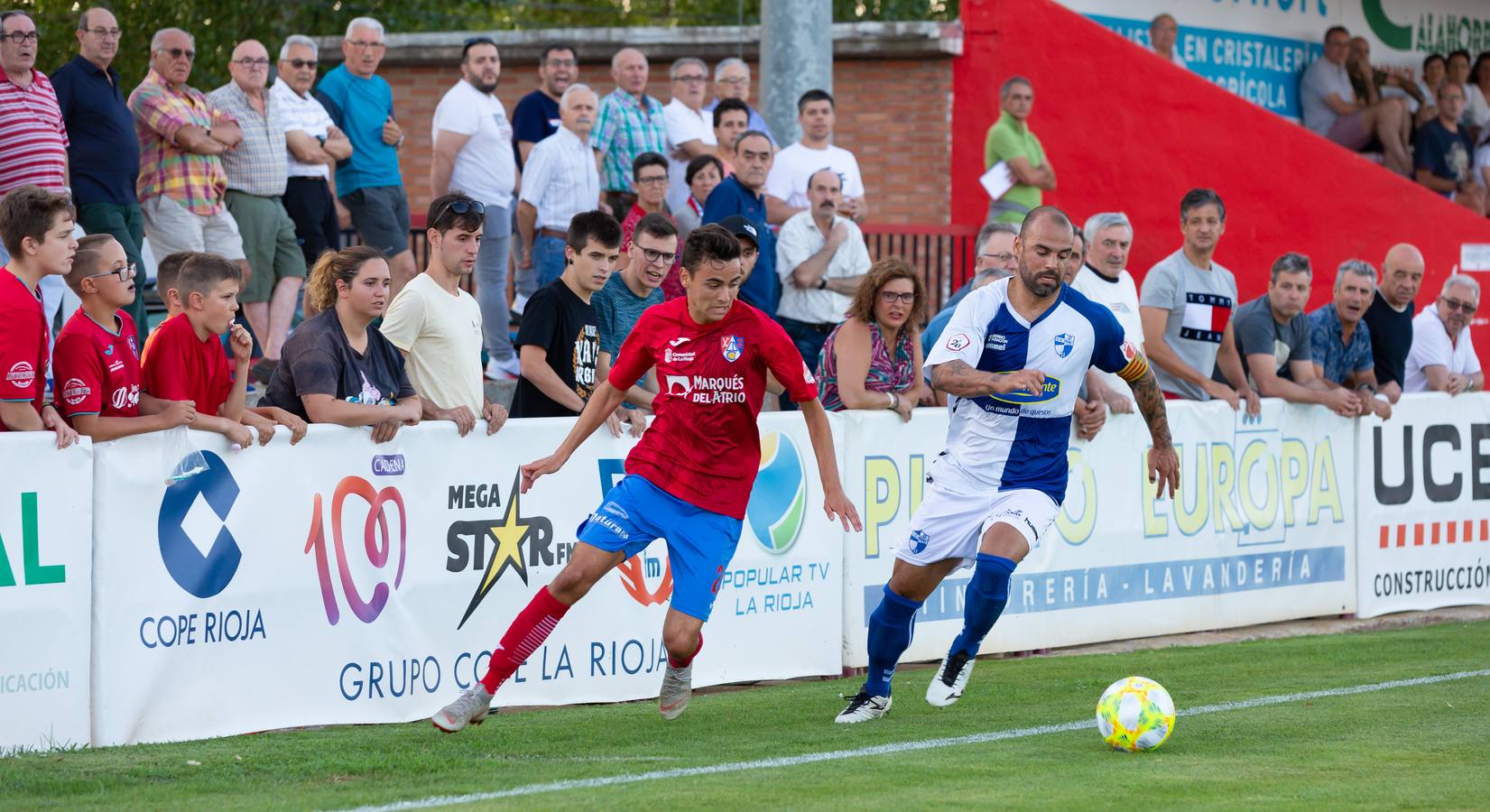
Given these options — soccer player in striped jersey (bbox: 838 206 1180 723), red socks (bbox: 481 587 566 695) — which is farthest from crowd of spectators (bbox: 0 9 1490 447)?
red socks (bbox: 481 587 566 695)

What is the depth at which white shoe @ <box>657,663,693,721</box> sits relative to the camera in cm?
824

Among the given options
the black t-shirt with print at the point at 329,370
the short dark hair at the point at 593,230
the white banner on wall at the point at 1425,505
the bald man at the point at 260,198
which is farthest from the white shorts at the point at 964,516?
the white banner on wall at the point at 1425,505

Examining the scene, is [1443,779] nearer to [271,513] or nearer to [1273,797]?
[1273,797]

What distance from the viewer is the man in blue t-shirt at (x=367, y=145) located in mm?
13188

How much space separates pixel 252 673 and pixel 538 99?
24.1 ft

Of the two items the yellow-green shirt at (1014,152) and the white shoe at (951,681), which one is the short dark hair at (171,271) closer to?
the white shoe at (951,681)

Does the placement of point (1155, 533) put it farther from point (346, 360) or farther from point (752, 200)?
point (346, 360)

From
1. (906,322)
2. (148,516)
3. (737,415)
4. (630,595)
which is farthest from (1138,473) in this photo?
(148,516)

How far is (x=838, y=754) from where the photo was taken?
753 cm

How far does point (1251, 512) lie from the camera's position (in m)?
12.7

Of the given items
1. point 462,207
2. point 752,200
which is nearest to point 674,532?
point 462,207

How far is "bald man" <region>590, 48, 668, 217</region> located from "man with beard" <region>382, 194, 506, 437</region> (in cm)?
470

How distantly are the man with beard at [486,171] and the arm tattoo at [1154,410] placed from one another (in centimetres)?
580

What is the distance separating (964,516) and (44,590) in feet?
12.9
